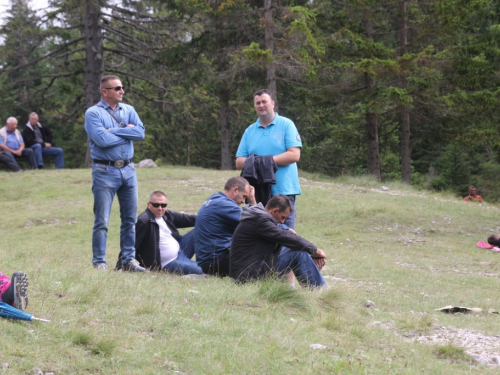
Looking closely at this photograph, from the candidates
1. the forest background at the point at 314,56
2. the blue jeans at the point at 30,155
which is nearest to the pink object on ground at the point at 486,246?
the forest background at the point at 314,56

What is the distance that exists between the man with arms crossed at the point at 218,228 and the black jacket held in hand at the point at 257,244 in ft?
Result: 1.97

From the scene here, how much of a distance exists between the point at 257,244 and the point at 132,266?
5.18 feet

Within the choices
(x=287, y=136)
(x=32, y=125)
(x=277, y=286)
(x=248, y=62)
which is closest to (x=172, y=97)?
(x=248, y=62)

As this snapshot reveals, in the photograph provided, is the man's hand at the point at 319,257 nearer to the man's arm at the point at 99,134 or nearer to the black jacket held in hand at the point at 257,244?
the black jacket held in hand at the point at 257,244

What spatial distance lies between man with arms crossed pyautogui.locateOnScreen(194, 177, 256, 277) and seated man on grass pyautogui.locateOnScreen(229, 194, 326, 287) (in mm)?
591

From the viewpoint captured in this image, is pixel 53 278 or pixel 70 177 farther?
pixel 70 177

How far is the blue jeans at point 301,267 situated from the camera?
6336mm

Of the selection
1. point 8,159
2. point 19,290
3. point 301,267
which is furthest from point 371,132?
point 19,290

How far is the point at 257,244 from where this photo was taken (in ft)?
20.8

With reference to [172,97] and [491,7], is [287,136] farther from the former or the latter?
[172,97]

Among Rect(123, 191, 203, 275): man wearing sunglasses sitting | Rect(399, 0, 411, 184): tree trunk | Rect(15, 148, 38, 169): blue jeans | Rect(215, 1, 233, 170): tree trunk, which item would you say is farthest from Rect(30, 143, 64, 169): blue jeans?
Rect(123, 191, 203, 275): man wearing sunglasses sitting

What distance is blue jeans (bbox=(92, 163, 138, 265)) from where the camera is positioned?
705 centimetres

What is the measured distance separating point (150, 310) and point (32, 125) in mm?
16507

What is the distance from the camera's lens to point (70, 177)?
61.5ft
